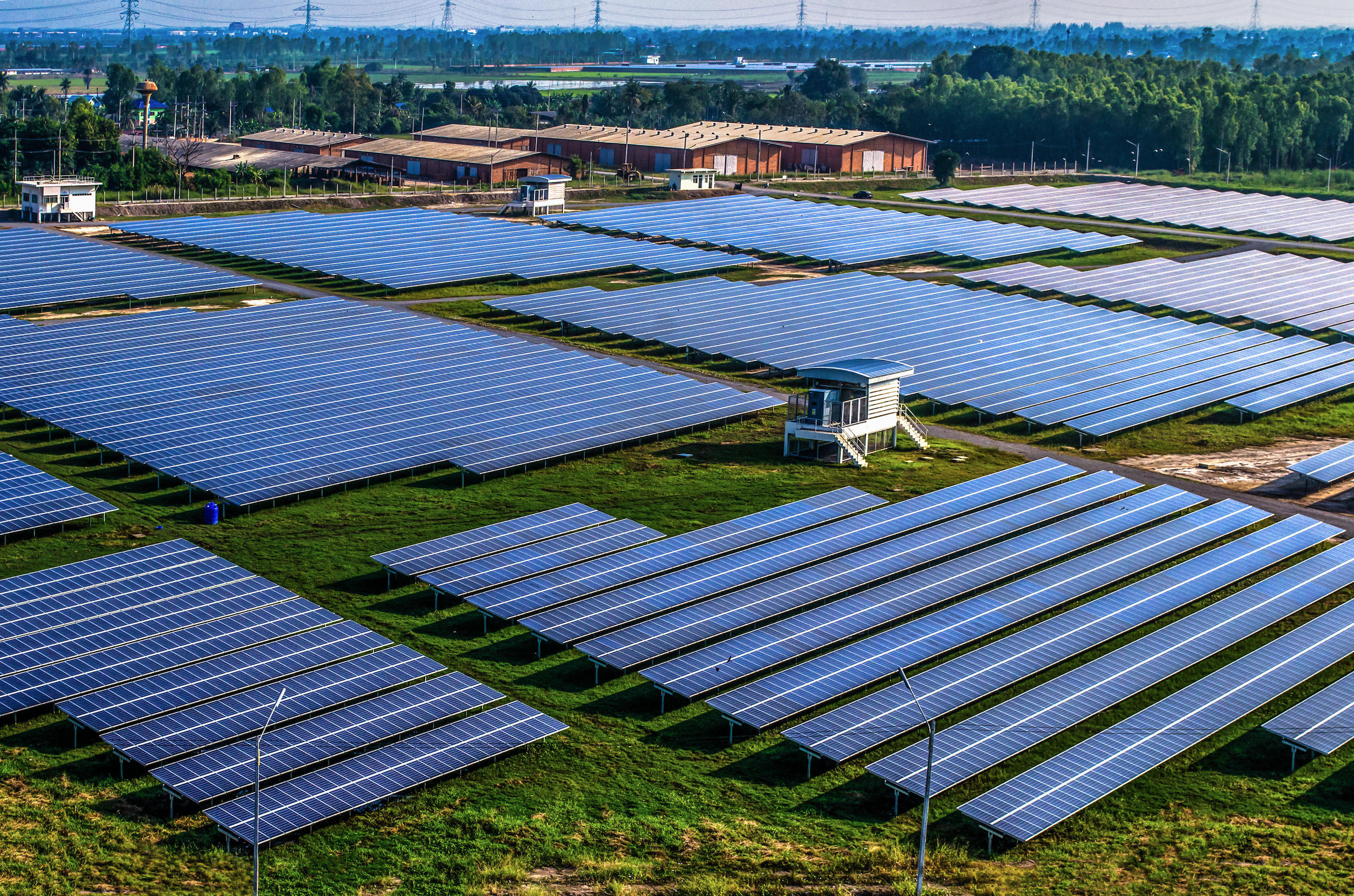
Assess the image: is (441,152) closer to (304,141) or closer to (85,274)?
(304,141)

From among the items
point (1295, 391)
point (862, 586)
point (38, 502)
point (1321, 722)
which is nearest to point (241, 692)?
point (38, 502)

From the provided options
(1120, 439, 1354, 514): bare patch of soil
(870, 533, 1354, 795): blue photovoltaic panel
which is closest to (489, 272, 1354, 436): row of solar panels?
(1120, 439, 1354, 514): bare patch of soil

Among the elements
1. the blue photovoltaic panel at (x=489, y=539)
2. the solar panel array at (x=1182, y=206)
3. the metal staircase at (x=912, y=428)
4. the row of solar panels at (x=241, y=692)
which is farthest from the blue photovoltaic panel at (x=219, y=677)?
the solar panel array at (x=1182, y=206)

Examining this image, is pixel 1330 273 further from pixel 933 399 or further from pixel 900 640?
pixel 900 640

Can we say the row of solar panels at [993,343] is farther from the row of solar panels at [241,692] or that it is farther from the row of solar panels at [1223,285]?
the row of solar panels at [241,692]

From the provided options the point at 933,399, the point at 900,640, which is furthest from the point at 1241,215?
the point at 900,640
